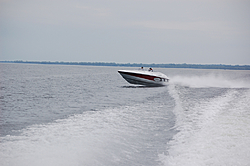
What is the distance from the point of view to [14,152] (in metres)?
6.77

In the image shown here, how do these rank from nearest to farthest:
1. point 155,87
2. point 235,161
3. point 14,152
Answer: point 235,161
point 14,152
point 155,87

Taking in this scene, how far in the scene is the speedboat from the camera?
29484 mm

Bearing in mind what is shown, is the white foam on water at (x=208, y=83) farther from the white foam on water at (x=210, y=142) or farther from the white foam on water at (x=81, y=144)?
the white foam on water at (x=81, y=144)

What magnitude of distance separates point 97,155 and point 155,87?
27529mm

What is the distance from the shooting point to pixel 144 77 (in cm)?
2991

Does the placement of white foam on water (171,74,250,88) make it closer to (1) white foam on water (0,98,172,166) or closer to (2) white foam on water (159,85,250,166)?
(2) white foam on water (159,85,250,166)

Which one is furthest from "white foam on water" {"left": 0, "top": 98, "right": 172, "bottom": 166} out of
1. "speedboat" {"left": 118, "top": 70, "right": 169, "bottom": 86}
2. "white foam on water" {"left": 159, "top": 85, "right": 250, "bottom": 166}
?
"speedboat" {"left": 118, "top": 70, "right": 169, "bottom": 86}

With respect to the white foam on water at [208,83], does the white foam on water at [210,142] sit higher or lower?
higher

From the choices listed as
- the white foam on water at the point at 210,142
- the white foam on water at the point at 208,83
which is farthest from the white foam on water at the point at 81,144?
the white foam on water at the point at 208,83

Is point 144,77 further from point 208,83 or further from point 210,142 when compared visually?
point 210,142

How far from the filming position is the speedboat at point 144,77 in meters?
29.5

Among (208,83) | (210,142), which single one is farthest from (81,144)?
(208,83)

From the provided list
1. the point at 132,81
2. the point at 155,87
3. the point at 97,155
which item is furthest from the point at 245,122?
the point at 155,87

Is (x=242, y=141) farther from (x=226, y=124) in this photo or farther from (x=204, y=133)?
(x=226, y=124)
